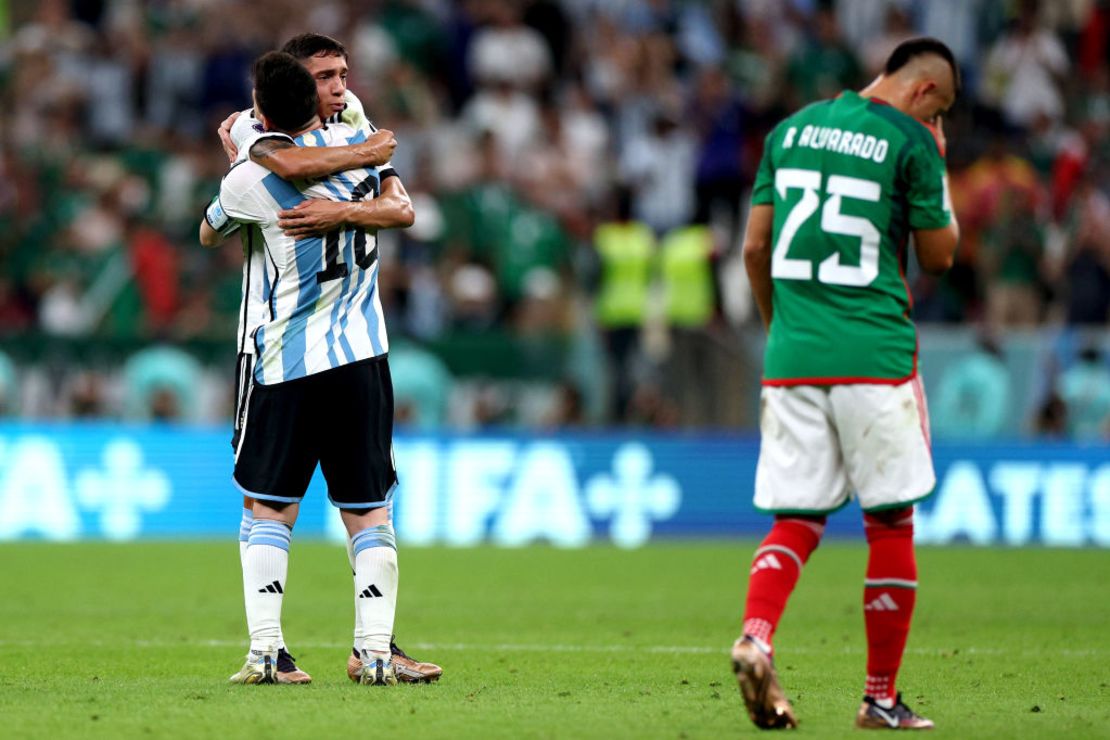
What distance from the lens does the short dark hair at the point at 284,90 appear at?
7.10m

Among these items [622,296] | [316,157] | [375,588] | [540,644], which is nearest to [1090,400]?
[622,296]

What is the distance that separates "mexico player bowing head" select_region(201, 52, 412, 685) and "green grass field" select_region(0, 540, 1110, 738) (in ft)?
1.23

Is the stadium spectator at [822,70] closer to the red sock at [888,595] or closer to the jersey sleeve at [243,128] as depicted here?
the jersey sleeve at [243,128]

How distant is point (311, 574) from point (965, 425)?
6538 millimetres

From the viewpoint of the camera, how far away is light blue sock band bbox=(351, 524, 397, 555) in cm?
737

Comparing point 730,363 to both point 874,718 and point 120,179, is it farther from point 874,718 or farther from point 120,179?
point 874,718

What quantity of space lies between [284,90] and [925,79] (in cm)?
242

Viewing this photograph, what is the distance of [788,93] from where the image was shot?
2088 centimetres

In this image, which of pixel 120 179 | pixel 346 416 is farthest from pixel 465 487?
pixel 346 416

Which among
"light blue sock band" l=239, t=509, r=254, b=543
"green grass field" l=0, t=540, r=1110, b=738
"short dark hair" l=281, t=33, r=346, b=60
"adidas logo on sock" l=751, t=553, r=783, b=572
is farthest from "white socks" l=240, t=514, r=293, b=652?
"adidas logo on sock" l=751, t=553, r=783, b=572

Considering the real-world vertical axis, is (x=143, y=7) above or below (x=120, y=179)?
above

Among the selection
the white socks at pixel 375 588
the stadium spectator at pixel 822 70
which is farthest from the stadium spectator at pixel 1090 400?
the white socks at pixel 375 588

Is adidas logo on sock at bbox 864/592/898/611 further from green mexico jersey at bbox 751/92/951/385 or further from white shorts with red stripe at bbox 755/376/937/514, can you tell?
green mexico jersey at bbox 751/92/951/385

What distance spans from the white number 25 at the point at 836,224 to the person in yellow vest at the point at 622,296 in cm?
1093
